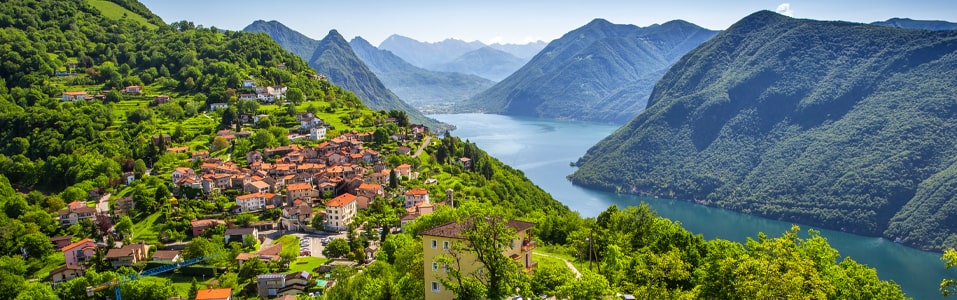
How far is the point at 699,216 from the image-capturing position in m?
88.7

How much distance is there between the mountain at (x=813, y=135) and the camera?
273ft

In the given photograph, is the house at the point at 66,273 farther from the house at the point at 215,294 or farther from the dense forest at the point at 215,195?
the house at the point at 215,294

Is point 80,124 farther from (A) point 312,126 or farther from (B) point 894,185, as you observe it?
(B) point 894,185

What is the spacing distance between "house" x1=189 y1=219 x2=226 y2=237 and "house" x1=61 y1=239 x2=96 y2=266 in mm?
6059

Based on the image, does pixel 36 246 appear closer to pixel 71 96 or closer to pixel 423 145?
pixel 423 145

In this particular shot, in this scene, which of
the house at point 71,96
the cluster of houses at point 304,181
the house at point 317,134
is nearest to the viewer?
the cluster of houses at point 304,181

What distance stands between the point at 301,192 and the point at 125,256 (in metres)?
14.0

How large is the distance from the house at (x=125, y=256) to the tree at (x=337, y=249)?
11.8 metres

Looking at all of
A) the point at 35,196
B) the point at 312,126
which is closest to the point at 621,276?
the point at 35,196

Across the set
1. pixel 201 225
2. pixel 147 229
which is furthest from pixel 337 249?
pixel 147 229

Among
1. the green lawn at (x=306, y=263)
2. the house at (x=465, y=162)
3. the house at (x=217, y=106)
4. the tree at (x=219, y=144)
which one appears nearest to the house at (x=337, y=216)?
the green lawn at (x=306, y=263)

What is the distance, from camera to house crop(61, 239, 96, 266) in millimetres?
40594

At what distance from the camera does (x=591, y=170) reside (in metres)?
116

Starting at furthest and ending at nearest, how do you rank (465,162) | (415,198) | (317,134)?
(317,134) < (465,162) < (415,198)
